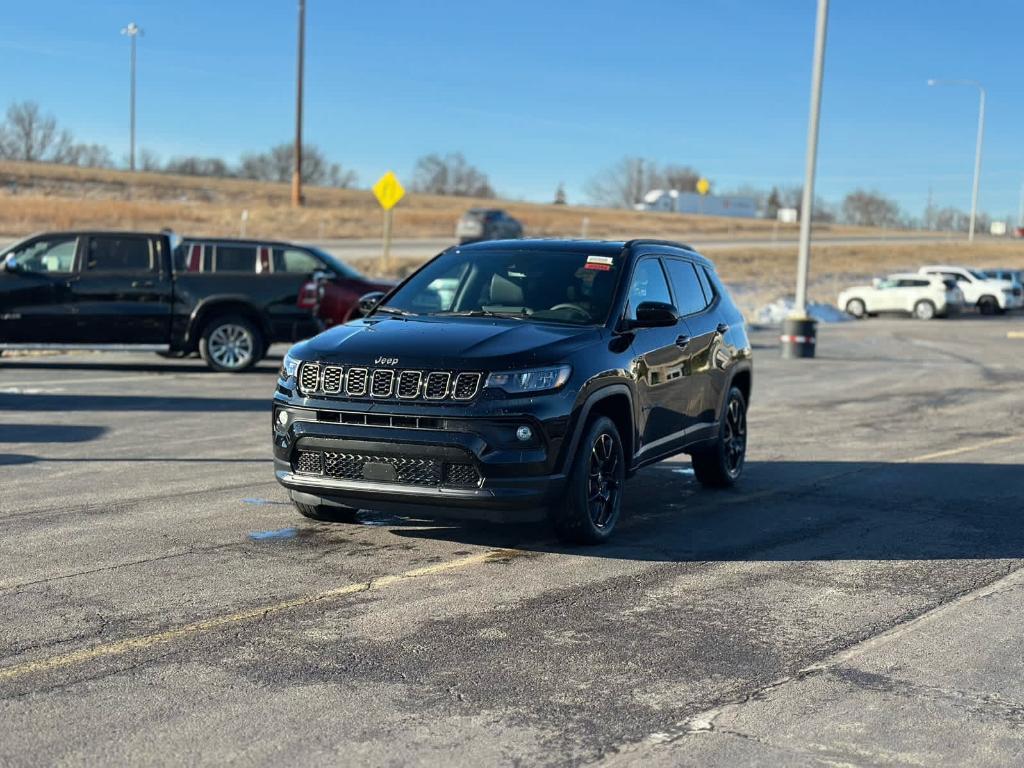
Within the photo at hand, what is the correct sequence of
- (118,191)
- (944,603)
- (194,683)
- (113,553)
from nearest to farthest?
(194,683), (944,603), (113,553), (118,191)

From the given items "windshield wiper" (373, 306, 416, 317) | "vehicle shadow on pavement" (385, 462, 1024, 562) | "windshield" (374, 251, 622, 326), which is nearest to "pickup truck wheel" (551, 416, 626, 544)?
"vehicle shadow on pavement" (385, 462, 1024, 562)

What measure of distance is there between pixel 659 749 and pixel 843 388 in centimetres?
1474

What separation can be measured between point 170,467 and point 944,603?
19.7 feet

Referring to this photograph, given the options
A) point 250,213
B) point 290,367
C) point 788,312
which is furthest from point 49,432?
point 250,213

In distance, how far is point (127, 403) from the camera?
563 inches

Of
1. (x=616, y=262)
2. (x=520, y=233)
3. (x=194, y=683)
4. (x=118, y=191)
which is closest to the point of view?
(x=194, y=683)

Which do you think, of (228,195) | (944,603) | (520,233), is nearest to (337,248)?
(520,233)

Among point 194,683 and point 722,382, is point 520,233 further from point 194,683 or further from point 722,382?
point 194,683

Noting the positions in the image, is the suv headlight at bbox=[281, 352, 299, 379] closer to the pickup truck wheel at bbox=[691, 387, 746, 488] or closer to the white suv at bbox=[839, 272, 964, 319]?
the pickup truck wheel at bbox=[691, 387, 746, 488]

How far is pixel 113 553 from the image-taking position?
23.1ft

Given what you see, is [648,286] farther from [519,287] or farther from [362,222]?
[362,222]

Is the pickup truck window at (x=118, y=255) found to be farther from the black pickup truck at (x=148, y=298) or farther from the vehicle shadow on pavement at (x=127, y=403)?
the vehicle shadow on pavement at (x=127, y=403)

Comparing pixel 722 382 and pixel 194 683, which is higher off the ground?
pixel 722 382

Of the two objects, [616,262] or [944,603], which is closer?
[944,603]
